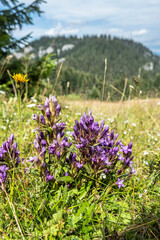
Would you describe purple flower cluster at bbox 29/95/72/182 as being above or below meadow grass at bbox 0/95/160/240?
above

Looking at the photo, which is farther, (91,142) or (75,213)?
(91,142)

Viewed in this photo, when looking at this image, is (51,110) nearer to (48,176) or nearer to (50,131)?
(50,131)

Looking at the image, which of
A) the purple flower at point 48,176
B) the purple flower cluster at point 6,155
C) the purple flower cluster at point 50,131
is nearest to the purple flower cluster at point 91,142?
the purple flower cluster at point 50,131

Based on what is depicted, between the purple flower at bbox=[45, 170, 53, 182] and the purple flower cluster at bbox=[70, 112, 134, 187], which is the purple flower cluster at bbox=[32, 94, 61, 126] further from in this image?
the purple flower at bbox=[45, 170, 53, 182]

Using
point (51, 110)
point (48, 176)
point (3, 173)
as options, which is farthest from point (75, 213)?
point (51, 110)

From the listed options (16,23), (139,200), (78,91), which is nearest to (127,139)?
(139,200)

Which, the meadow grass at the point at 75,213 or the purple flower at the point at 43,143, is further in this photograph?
the purple flower at the point at 43,143

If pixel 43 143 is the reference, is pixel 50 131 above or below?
above

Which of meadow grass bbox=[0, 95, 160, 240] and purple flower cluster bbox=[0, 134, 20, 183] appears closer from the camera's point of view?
meadow grass bbox=[0, 95, 160, 240]

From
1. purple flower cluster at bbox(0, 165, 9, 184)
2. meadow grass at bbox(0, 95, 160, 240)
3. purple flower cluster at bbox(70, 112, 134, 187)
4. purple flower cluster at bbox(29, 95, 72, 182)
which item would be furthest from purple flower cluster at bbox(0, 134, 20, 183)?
purple flower cluster at bbox(70, 112, 134, 187)

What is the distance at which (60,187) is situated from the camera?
1916mm

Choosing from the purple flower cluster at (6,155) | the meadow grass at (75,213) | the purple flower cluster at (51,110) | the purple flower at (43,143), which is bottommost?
the meadow grass at (75,213)

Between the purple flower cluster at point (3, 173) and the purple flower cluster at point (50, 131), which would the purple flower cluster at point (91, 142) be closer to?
the purple flower cluster at point (50, 131)

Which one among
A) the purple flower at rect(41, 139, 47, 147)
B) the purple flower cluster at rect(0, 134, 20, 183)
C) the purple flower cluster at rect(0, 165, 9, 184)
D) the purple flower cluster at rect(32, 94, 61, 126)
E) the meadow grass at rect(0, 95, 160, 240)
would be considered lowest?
the meadow grass at rect(0, 95, 160, 240)
